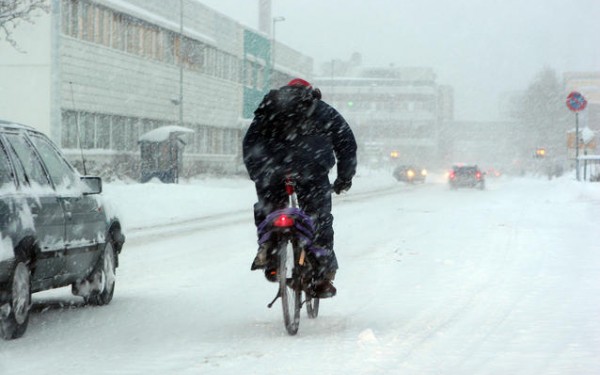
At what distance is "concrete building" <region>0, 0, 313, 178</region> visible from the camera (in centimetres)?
3762

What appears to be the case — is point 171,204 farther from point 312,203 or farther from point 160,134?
point 312,203

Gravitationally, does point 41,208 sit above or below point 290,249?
above

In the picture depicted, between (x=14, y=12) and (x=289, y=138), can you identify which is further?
(x=14, y=12)

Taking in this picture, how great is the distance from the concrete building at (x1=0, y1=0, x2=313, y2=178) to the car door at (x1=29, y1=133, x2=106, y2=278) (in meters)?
21.7

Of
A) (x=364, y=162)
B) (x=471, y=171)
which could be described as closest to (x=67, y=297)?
(x=471, y=171)

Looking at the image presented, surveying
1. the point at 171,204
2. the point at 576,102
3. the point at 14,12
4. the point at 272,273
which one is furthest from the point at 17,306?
the point at 576,102

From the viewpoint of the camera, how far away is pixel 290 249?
723cm

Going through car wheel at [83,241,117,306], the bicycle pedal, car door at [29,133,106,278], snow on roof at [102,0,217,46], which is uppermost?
snow on roof at [102,0,217,46]

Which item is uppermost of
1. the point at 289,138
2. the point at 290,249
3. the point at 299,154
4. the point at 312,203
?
the point at 289,138

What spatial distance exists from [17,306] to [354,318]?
2.32 m

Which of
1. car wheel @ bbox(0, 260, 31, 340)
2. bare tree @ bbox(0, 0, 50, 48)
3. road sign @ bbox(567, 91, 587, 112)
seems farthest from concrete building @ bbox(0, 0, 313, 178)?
car wheel @ bbox(0, 260, 31, 340)

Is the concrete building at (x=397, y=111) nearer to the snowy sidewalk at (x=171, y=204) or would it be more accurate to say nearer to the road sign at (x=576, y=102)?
the road sign at (x=576, y=102)

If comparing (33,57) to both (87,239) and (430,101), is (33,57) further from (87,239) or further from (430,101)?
(430,101)

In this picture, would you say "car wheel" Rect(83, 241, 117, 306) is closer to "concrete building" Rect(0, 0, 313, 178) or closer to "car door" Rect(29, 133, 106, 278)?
"car door" Rect(29, 133, 106, 278)
